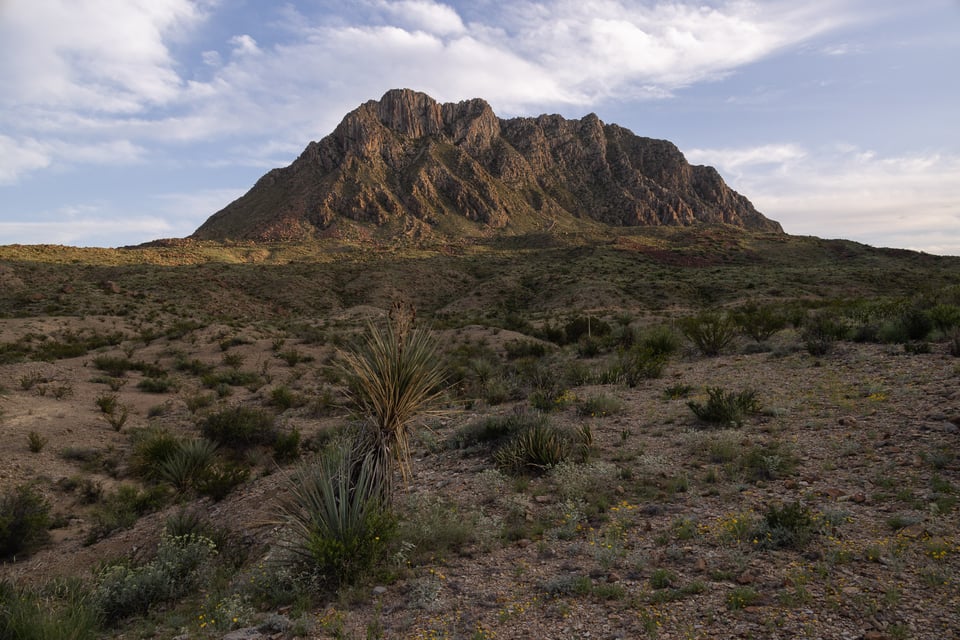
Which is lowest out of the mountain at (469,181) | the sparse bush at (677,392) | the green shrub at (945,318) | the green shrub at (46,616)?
the green shrub at (46,616)

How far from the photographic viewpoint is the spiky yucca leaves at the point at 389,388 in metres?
5.26

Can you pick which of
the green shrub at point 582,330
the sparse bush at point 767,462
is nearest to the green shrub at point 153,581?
the sparse bush at point 767,462

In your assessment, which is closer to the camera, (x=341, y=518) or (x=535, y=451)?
(x=341, y=518)

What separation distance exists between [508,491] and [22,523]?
7301mm

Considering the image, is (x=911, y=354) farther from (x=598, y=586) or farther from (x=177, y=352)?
(x=177, y=352)

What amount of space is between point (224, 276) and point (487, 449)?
50.7 m

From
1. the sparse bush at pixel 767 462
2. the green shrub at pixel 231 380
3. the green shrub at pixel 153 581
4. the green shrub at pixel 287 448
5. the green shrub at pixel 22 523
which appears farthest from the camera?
the green shrub at pixel 231 380

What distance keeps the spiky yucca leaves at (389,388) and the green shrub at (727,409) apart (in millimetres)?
5656

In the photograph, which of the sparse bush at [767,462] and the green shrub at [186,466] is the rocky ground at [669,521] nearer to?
the sparse bush at [767,462]

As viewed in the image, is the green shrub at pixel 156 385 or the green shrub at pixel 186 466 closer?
the green shrub at pixel 186 466

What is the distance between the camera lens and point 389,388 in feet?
17.1

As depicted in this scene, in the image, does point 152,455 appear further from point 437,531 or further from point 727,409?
point 727,409

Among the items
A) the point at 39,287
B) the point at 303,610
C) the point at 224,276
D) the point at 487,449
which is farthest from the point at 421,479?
the point at 224,276

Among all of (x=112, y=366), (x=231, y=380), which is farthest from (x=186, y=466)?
(x=112, y=366)
